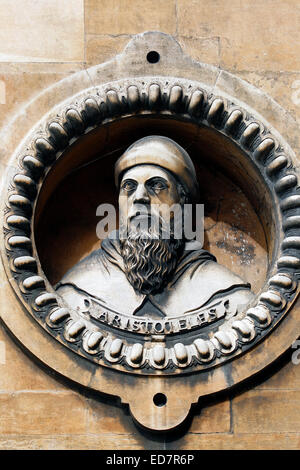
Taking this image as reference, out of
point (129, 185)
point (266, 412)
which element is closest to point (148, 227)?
point (129, 185)

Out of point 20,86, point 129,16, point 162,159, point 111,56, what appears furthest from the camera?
point 129,16

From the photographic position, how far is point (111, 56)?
31.4 feet

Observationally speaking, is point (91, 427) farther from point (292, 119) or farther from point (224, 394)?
point (292, 119)

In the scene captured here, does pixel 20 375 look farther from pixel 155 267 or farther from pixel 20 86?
pixel 20 86

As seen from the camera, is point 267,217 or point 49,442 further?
point 267,217

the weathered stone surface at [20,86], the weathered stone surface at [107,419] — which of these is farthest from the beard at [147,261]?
the weathered stone surface at [20,86]

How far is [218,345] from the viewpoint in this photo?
8.78 metres

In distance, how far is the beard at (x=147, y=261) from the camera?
916 centimetres

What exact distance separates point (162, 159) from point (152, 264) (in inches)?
30.6

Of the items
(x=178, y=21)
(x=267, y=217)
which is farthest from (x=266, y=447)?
(x=178, y=21)

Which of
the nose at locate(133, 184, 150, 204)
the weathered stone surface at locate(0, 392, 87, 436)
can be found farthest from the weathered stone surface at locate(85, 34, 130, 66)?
the weathered stone surface at locate(0, 392, 87, 436)

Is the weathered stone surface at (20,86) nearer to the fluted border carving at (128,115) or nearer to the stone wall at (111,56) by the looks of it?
the stone wall at (111,56)

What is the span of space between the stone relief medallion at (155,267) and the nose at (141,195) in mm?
11
